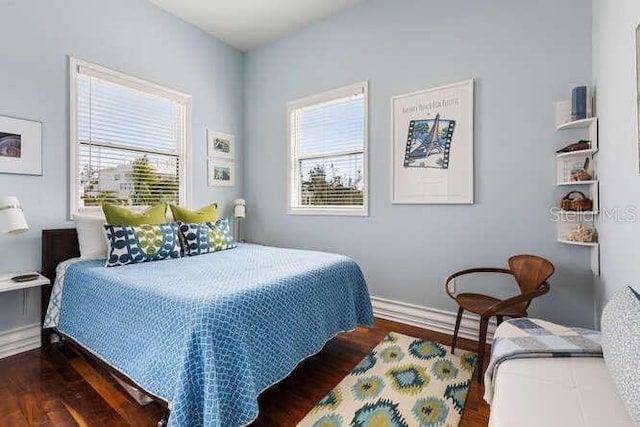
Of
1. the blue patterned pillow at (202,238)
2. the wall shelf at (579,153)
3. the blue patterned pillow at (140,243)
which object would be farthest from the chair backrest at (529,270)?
the blue patterned pillow at (140,243)

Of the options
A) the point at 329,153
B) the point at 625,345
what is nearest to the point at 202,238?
the point at 329,153

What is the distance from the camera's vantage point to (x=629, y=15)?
57.0 inches

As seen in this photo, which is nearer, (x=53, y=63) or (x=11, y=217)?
(x=11, y=217)

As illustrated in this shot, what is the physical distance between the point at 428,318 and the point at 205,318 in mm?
2092

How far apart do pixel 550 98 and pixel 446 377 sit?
2.05 m

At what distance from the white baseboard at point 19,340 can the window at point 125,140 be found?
3.17 feet

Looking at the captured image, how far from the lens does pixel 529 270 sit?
2.18 meters

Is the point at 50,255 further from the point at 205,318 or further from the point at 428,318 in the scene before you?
the point at 428,318

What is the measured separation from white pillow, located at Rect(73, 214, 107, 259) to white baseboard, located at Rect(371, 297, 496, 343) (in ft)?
7.99

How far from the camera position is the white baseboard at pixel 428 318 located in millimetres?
2586

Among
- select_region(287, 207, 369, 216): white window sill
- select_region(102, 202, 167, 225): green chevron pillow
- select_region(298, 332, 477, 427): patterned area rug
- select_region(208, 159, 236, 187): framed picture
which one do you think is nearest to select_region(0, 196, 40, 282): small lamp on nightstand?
select_region(102, 202, 167, 225): green chevron pillow

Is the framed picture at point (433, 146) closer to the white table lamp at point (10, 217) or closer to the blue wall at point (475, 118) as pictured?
the blue wall at point (475, 118)

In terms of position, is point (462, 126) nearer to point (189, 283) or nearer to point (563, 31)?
point (563, 31)

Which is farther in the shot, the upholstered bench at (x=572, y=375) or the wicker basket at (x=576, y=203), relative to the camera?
the wicker basket at (x=576, y=203)
